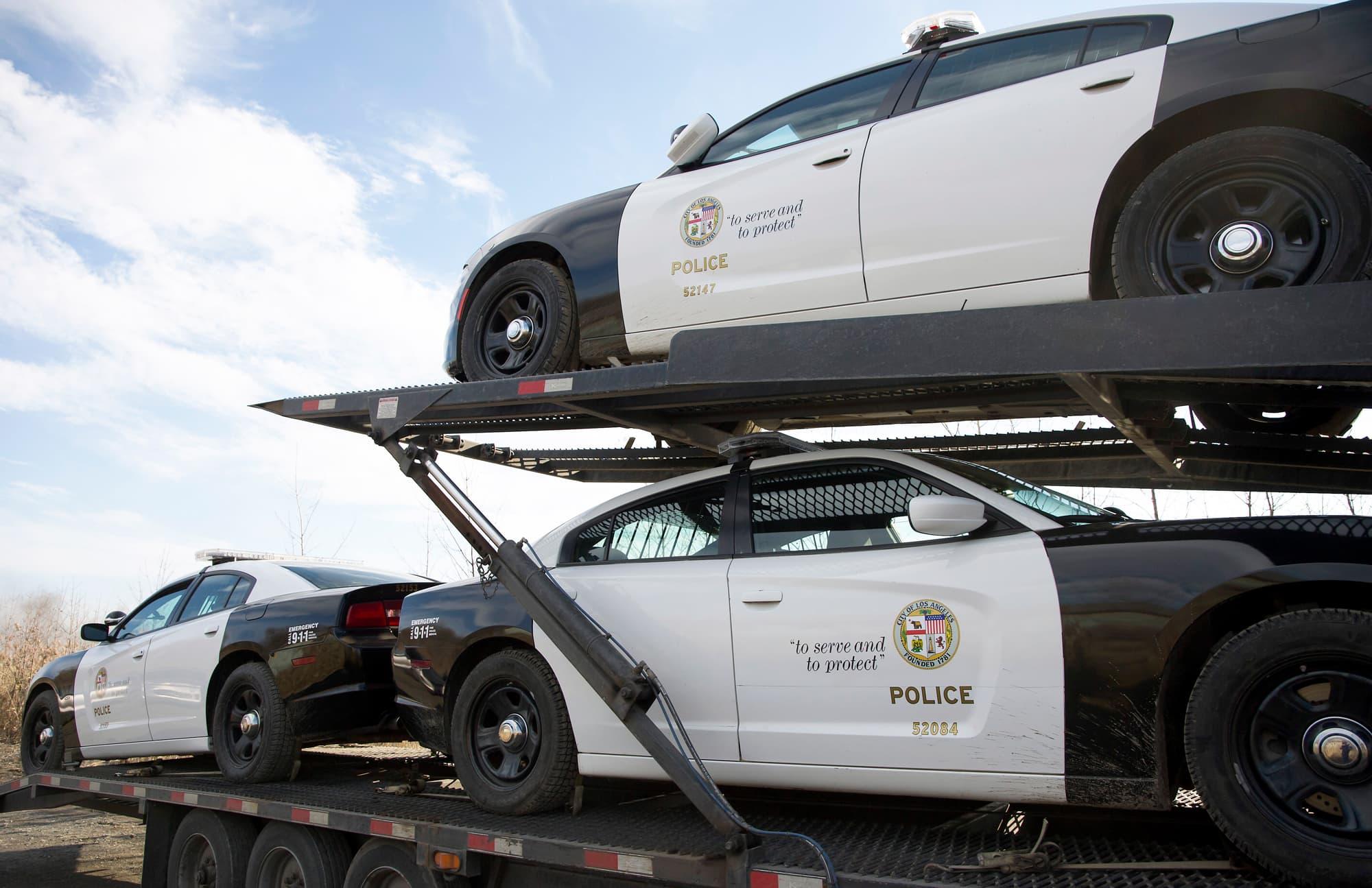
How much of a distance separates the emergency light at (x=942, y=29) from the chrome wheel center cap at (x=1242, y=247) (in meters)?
1.63

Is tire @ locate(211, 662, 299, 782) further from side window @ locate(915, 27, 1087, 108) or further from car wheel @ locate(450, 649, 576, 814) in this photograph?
side window @ locate(915, 27, 1087, 108)

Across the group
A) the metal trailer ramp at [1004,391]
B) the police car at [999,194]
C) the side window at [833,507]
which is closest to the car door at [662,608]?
the side window at [833,507]

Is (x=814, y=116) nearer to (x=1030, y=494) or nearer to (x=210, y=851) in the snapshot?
(x=1030, y=494)

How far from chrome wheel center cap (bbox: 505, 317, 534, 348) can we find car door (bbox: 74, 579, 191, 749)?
3.36m

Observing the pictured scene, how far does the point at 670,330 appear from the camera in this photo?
4641 millimetres

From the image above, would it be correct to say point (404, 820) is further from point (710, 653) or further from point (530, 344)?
point (530, 344)

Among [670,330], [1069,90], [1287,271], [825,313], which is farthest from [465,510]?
[1287,271]

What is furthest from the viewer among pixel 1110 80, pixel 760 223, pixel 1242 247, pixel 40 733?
pixel 40 733

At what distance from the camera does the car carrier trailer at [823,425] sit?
2.99 m

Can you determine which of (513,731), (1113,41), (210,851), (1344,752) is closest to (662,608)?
(513,731)

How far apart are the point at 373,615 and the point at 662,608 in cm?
244

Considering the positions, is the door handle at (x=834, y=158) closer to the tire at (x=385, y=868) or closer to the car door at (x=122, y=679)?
the tire at (x=385, y=868)

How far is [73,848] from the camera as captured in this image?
362 inches

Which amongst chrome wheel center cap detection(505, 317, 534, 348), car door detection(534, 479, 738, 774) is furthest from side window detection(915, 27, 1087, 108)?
chrome wheel center cap detection(505, 317, 534, 348)
